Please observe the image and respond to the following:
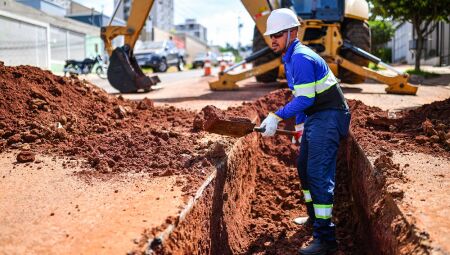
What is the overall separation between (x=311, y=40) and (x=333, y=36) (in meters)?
0.53

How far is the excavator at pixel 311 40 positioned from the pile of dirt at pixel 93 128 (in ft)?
12.3

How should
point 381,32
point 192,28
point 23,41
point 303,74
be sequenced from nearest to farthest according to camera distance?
point 303,74 → point 23,41 → point 381,32 → point 192,28

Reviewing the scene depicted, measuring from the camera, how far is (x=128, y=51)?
11.7 metres

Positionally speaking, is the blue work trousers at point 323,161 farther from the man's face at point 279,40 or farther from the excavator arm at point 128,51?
the excavator arm at point 128,51

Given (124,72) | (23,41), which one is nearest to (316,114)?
(124,72)

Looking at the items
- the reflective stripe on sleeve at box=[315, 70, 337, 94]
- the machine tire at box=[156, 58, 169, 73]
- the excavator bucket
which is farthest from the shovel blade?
the machine tire at box=[156, 58, 169, 73]

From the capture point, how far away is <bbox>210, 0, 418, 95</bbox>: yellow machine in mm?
11344

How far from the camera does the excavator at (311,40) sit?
446 inches

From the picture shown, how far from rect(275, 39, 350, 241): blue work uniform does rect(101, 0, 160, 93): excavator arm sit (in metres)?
7.55

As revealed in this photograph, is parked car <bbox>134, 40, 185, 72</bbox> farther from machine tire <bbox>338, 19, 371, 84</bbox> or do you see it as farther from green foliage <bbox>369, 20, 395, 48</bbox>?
green foliage <bbox>369, 20, 395, 48</bbox>

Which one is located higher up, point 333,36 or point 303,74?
point 333,36

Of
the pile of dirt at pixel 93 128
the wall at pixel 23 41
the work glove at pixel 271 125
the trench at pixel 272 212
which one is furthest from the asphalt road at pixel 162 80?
the work glove at pixel 271 125

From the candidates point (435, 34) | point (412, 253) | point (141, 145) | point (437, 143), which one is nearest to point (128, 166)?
Answer: point (141, 145)

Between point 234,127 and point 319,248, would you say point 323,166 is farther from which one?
point 234,127
